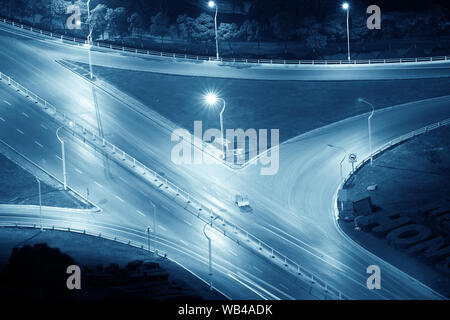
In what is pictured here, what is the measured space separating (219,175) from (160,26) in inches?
1642

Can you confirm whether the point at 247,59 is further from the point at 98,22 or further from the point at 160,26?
the point at 98,22

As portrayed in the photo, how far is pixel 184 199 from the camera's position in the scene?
95.4m

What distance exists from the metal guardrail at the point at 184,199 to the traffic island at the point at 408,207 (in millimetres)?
8256

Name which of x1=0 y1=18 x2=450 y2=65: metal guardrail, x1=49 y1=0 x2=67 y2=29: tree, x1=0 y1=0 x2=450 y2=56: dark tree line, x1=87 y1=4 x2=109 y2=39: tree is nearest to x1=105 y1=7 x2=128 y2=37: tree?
x1=0 y1=0 x2=450 y2=56: dark tree line

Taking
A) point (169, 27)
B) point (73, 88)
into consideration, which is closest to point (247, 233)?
point (73, 88)

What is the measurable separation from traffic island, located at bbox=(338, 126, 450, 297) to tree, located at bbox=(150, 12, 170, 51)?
47.4 m

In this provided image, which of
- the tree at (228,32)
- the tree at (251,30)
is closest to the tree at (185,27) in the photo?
the tree at (228,32)

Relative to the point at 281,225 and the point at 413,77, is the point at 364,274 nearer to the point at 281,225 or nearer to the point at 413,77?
the point at 281,225

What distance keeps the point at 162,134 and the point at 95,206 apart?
17551 millimetres

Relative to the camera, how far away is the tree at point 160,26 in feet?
432

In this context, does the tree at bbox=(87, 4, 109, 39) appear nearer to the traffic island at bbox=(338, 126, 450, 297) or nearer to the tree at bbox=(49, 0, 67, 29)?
the tree at bbox=(49, 0, 67, 29)

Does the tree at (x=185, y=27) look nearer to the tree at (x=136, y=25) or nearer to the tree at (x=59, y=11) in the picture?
the tree at (x=136, y=25)

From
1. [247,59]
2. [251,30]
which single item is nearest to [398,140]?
[247,59]

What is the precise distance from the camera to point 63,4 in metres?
136
